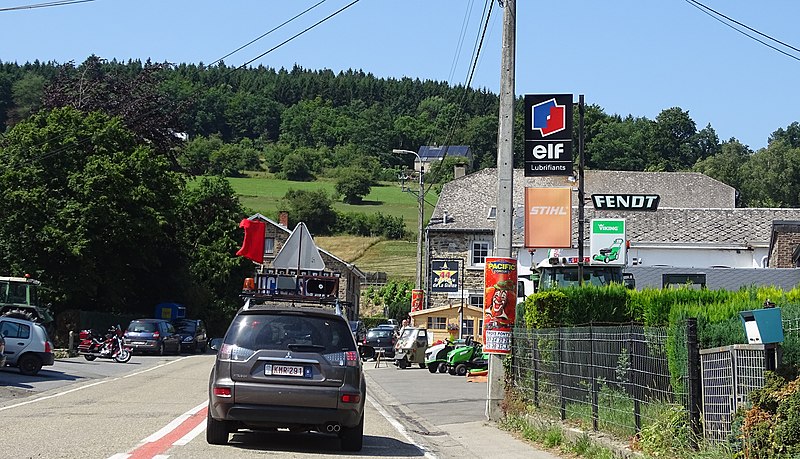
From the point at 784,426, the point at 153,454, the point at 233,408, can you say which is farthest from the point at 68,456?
the point at 784,426

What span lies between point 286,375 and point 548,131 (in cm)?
761

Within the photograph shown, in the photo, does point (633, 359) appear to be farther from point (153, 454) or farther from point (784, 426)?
point (153, 454)

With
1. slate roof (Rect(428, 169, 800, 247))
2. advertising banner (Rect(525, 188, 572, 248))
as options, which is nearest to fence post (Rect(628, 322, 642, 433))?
advertising banner (Rect(525, 188, 572, 248))

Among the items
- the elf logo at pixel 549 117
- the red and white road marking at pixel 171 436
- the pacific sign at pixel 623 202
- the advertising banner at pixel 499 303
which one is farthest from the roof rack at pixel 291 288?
the pacific sign at pixel 623 202

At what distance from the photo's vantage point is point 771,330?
8484 millimetres

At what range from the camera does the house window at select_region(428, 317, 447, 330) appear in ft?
181

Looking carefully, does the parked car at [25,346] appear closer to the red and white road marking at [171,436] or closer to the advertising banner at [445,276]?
the red and white road marking at [171,436]

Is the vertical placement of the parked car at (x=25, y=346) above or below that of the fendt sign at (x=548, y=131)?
below

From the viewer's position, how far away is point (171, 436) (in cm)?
1285

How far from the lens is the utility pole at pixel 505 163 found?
1714cm

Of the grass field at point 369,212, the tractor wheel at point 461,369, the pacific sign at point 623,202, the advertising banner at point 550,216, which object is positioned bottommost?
the tractor wheel at point 461,369

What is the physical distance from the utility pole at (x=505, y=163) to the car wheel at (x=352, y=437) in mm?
5168

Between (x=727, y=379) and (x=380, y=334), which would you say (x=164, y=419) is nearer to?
(x=727, y=379)

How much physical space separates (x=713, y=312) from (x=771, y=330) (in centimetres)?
196
